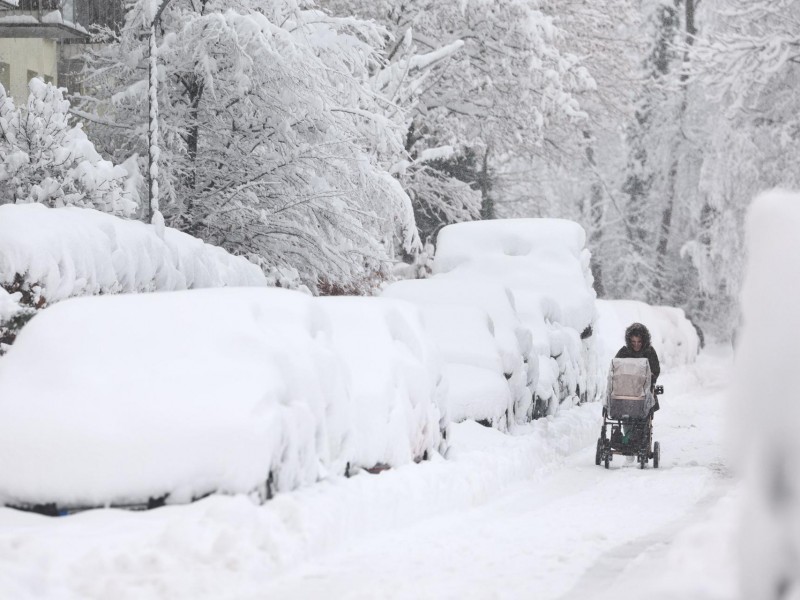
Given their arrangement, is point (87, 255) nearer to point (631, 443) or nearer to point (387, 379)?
point (387, 379)

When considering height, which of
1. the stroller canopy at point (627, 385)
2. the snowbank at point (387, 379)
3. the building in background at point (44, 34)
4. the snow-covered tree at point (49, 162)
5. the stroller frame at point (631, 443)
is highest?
the building in background at point (44, 34)

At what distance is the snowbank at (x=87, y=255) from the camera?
11367 millimetres

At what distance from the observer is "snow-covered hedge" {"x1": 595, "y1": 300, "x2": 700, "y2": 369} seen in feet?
101

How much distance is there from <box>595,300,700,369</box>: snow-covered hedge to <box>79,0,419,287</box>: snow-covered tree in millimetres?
10714

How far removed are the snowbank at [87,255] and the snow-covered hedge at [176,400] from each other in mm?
2806

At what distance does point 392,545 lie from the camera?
8.71m

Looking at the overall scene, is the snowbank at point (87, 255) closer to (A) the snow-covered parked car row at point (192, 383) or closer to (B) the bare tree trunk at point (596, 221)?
(A) the snow-covered parked car row at point (192, 383)

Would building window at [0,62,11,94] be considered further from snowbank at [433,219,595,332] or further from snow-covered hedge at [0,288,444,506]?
snow-covered hedge at [0,288,444,506]

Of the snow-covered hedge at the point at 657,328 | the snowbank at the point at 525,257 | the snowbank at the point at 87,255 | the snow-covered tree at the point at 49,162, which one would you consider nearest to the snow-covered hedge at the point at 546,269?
the snowbank at the point at 525,257

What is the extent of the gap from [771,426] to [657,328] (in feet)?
99.1

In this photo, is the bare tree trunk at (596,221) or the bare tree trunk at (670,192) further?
the bare tree trunk at (596,221)

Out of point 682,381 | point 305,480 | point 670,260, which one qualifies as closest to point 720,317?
point 670,260

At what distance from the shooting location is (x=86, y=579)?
22.0 feet

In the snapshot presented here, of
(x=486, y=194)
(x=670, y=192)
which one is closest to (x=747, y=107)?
(x=486, y=194)
